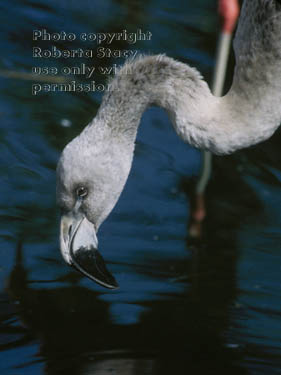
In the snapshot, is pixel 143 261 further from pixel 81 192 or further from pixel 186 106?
pixel 186 106

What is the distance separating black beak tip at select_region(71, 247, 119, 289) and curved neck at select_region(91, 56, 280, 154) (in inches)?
24.3

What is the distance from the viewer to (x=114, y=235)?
16.9 ft

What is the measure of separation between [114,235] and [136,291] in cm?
51

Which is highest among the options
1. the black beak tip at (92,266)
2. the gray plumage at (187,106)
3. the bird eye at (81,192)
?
the gray plumage at (187,106)

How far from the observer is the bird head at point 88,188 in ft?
13.4

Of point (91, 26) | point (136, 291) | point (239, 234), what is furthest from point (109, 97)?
point (91, 26)

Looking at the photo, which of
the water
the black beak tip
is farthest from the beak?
the water

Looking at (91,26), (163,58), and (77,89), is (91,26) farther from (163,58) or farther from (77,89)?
(163,58)

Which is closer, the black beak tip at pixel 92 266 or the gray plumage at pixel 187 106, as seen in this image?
the gray plumage at pixel 187 106

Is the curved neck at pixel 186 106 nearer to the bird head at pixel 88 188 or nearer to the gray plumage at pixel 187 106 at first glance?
the gray plumage at pixel 187 106

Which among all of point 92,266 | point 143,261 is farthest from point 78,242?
point 143,261

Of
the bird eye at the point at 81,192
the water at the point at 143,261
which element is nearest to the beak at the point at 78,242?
the bird eye at the point at 81,192

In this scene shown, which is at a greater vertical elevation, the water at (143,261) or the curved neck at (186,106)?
the curved neck at (186,106)

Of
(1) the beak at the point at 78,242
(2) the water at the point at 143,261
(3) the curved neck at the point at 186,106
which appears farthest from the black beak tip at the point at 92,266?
(3) the curved neck at the point at 186,106
